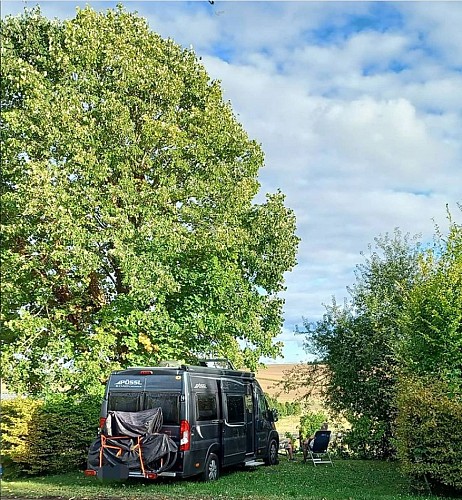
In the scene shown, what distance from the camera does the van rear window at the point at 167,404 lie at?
560 inches

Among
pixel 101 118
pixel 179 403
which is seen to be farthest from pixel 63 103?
pixel 179 403

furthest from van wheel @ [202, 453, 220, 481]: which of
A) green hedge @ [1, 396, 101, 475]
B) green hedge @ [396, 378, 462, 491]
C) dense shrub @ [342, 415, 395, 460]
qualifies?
dense shrub @ [342, 415, 395, 460]

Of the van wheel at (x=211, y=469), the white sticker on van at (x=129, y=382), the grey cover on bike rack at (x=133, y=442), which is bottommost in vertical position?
the van wheel at (x=211, y=469)

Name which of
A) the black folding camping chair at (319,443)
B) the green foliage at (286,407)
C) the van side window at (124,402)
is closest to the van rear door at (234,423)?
the van side window at (124,402)

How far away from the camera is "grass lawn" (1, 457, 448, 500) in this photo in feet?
39.8

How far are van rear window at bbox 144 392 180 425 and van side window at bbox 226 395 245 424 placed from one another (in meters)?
2.64

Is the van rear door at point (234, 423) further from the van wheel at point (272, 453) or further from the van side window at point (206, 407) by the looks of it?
the van wheel at point (272, 453)

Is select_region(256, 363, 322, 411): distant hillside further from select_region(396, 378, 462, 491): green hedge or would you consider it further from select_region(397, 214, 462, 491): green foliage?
select_region(396, 378, 462, 491): green hedge

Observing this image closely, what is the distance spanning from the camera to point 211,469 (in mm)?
15094

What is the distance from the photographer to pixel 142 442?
13.8 m

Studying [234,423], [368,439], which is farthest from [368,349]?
[234,423]

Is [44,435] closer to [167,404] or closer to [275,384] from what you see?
[167,404]

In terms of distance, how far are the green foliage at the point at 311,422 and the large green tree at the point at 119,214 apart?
12.5ft

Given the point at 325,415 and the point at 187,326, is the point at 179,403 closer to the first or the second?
the point at 187,326
